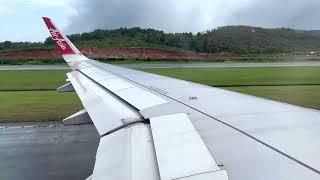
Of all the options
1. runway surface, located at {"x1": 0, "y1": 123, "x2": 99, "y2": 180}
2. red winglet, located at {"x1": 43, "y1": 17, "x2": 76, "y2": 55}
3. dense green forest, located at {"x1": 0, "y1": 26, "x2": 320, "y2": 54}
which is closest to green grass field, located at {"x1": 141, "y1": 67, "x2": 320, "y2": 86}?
red winglet, located at {"x1": 43, "y1": 17, "x2": 76, "y2": 55}

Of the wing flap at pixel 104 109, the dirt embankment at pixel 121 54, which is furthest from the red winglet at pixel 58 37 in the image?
the dirt embankment at pixel 121 54

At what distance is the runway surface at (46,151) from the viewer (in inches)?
235

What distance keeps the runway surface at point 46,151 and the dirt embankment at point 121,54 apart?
36.8 metres

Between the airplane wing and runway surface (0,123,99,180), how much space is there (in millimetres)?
1871

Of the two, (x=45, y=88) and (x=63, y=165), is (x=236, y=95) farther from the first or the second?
(x=45, y=88)

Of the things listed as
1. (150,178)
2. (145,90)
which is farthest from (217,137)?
(145,90)

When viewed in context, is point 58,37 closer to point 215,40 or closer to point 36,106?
point 36,106

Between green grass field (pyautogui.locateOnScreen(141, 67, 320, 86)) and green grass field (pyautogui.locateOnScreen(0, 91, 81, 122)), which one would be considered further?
green grass field (pyautogui.locateOnScreen(141, 67, 320, 86))

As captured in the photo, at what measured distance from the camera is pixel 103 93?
17.0 feet

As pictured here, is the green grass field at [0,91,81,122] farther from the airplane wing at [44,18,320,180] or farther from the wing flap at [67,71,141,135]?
the airplane wing at [44,18,320,180]

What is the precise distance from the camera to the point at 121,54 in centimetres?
4944

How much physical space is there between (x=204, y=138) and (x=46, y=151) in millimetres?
5251

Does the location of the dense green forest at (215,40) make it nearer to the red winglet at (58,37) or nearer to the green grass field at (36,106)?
Result: the green grass field at (36,106)

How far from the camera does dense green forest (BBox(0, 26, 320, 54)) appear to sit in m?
40.2
